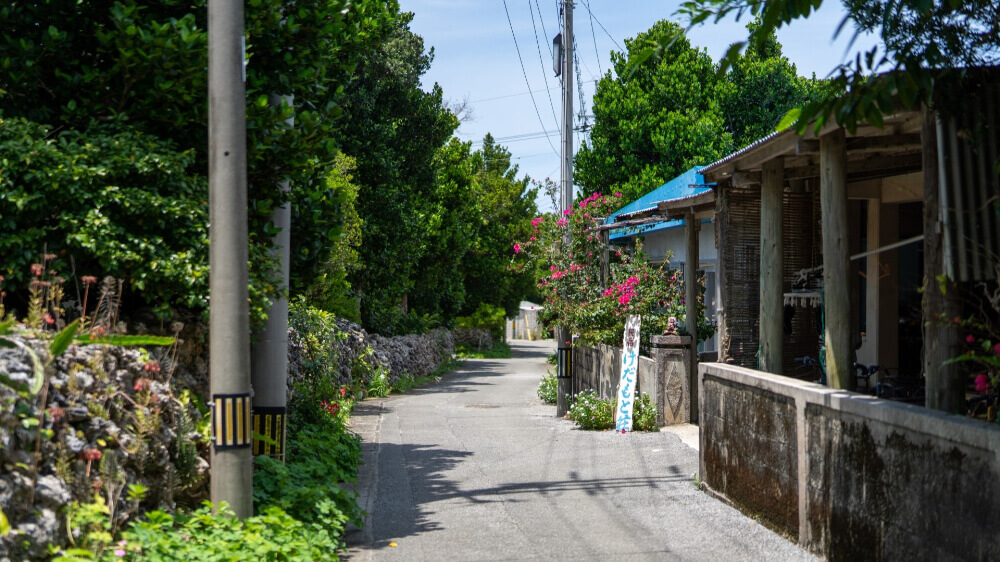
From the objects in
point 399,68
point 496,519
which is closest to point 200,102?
point 496,519

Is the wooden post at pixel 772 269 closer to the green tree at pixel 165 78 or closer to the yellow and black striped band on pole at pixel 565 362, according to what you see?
the green tree at pixel 165 78

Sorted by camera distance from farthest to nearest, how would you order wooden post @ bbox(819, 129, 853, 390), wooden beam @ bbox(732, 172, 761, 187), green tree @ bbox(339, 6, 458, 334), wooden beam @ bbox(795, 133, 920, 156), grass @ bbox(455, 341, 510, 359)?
grass @ bbox(455, 341, 510, 359)
green tree @ bbox(339, 6, 458, 334)
wooden beam @ bbox(732, 172, 761, 187)
wooden beam @ bbox(795, 133, 920, 156)
wooden post @ bbox(819, 129, 853, 390)

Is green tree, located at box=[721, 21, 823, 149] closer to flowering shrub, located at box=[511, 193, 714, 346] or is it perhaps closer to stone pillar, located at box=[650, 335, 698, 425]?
flowering shrub, located at box=[511, 193, 714, 346]

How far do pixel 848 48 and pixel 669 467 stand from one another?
6598mm

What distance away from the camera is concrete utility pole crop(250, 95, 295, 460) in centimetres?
830

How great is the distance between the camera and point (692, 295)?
14281 millimetres

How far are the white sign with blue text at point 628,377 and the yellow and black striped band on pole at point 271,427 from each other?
644 centimetres

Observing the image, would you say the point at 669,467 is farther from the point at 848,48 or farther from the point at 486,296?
the point at 486,296

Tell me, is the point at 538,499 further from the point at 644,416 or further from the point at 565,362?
the point at 565,362

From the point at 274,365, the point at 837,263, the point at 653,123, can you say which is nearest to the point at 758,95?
the point at 653,123

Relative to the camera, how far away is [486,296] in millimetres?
44875

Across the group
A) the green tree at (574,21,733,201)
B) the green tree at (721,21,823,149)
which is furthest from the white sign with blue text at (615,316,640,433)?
the green tree at (721,21,823,149)

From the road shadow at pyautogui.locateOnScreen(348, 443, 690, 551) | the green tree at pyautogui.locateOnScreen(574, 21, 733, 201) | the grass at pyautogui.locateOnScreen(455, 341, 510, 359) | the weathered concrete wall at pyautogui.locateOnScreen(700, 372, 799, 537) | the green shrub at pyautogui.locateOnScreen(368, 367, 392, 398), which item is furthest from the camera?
the grass at pyautogui.locateOnScreen(455, 341, 510, 359)

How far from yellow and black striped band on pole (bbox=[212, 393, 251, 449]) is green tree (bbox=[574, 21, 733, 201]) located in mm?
22978
